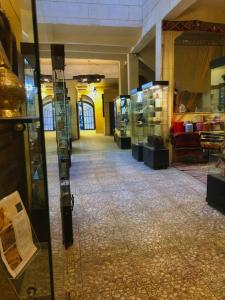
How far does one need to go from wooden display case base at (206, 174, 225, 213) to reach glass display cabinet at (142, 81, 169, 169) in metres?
2.57

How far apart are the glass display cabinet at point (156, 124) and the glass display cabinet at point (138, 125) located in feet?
1.26

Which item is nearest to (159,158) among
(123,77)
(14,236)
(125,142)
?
(125,142)

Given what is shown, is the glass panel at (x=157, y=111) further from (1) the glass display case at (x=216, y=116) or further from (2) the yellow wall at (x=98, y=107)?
(2) the yellow wall at (x=98, y=107)

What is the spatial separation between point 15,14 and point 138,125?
6841 mm

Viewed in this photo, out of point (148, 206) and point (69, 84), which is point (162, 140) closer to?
point (148, 206)

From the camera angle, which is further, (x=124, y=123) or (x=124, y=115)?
(x=124, y=123)

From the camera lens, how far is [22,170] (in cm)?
172

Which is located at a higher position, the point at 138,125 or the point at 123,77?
the point at 123,77

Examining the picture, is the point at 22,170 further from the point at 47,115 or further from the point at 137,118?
the point at 137,118

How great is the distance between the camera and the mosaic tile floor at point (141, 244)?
2154 millimetres

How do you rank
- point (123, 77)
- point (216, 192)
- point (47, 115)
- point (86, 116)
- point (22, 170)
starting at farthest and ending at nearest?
1. point (86, 116)
2. point (123, 77)
3. point (216, 192)
4. point (22, 170)
5. point (47, 115)

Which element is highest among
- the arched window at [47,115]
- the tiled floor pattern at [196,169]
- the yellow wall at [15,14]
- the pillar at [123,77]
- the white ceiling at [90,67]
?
the white ceiling at [90,67]

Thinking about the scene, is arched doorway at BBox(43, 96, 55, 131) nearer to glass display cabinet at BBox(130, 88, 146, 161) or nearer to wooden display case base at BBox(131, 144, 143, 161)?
wooden display case base at BBox(131, 144, 143, 161)

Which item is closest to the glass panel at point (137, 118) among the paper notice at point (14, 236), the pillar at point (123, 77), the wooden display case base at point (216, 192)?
the pillar at point (123, 77)
